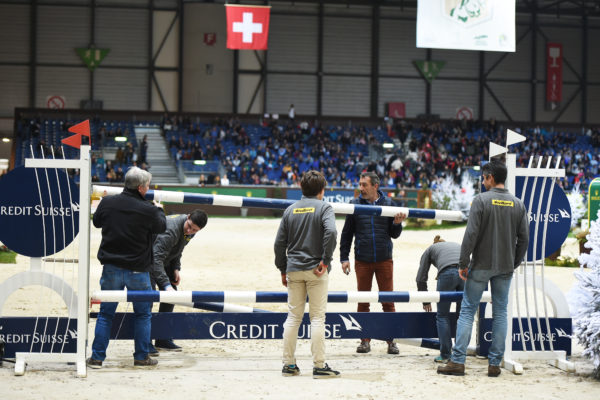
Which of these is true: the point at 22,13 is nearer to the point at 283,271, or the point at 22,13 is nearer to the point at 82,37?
the point at 82,37

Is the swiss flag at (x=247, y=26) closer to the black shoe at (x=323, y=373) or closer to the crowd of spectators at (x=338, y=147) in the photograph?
the crowd of spectators at (x=338, y=147)

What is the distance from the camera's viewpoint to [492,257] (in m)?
6.28

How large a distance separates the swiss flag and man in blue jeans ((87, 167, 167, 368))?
25876 millimetres

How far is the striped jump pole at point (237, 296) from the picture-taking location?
616 centimetres

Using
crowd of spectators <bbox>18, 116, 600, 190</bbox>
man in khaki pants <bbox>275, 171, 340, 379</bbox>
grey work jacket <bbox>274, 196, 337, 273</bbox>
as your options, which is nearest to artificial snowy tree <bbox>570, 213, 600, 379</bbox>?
man in khaki pants <bbox>275, 171, 340, 379</bbox>

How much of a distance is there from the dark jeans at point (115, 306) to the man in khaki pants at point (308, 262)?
1.18m

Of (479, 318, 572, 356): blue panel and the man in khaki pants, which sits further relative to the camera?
(479, 318, 572, 356): blue panel

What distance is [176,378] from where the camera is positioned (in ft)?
19.8

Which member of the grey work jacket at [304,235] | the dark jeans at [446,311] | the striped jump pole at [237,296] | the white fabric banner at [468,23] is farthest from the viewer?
the white fabric banner at [468,23]

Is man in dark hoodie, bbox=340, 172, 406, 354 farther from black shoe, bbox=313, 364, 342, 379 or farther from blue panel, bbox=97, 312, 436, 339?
black shoe, bbox=313, 364, 342, 379

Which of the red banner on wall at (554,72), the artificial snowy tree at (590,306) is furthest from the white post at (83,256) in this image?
the red banner on wall at (554,72)

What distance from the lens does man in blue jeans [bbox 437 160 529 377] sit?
627 centimetres

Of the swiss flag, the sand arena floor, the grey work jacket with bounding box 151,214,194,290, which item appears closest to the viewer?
the sand arena floor

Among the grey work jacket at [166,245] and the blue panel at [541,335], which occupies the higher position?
the grey work jacket at [166,245]
